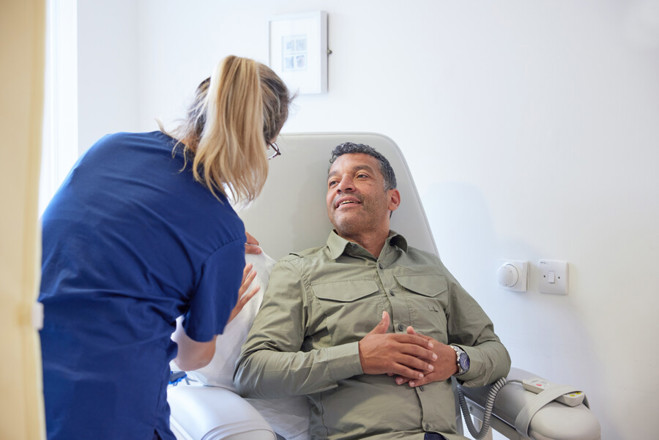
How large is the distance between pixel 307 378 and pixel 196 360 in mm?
275

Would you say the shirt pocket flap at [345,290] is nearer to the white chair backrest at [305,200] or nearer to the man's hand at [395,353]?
the man's hand at [395,353]

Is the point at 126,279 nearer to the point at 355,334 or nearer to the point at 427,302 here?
the point at 355,334

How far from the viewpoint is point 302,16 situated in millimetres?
2035

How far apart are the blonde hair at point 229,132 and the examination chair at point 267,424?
0.38 ft

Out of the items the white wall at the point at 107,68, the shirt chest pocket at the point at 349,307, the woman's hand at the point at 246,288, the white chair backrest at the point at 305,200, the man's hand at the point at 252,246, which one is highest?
the white wall at the point at 107,68

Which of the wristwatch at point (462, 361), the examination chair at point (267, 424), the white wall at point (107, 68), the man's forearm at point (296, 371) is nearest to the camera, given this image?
the examination chair at point (267, 424)

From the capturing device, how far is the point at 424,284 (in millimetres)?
1419

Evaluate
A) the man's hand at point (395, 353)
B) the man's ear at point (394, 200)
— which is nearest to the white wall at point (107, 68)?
the man's ear at point (394, 200)

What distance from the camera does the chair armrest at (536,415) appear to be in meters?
1.10

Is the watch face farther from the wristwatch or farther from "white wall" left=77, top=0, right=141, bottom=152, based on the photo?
"white wall" left=77, top=0, right=141, bottom=152

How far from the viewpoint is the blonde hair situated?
0.83 m

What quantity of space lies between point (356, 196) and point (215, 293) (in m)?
0.67

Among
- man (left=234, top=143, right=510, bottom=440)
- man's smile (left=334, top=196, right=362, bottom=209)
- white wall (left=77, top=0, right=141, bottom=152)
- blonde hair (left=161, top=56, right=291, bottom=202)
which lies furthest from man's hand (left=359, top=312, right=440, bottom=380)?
white wall (left=77, top=0, right=141, bottom=152)

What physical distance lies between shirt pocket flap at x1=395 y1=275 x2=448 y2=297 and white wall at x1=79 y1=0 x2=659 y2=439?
471 millimetres
